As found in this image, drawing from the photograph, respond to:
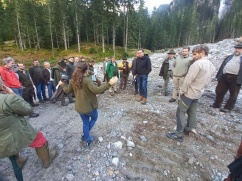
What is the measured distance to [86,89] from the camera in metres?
3.51

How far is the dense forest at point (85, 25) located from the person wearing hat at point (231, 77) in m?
17.6

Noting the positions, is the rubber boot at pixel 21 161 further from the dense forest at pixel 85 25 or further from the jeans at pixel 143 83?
the dense forest at pixel 85 25

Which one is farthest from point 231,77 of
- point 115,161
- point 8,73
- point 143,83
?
point 8,73

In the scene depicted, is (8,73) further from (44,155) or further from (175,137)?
(175,137)

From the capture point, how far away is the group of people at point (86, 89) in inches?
109

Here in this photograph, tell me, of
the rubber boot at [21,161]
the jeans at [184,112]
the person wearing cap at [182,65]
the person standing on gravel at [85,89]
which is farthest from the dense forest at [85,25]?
the jeans at [184,112]

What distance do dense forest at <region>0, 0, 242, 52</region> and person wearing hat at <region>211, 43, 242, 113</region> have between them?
1761cm

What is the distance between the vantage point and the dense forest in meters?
32.3

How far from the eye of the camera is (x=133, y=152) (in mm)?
3754

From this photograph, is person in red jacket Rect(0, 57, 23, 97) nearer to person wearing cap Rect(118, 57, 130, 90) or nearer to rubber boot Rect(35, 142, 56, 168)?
rubber boot Rect(35, 142, 56, 168)

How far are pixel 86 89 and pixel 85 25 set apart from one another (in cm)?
4317

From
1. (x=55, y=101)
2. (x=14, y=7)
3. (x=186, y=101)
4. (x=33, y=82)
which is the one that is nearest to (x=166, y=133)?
(x=186, y=101)

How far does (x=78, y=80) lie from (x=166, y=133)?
9.34ft

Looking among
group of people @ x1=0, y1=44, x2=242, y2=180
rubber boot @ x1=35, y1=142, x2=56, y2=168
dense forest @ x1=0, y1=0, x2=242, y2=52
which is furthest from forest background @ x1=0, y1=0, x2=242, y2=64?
rubber boot @ x1=35, y1=142, x2=56, y2=168
